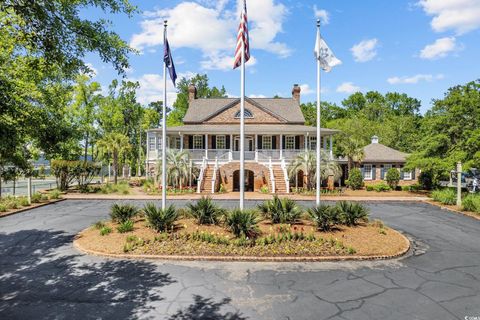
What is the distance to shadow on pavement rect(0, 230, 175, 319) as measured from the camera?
6.32 m

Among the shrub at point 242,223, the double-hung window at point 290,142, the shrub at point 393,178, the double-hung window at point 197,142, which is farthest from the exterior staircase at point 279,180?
the shrub at point 242,223

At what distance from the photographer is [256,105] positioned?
3259 cm

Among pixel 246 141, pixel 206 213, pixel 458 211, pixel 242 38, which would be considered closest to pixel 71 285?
pixel 206 213

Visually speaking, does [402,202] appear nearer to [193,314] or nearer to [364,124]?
[193,314]

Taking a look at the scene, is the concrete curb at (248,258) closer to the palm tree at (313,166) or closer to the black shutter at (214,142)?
the palm tree at (313,166)

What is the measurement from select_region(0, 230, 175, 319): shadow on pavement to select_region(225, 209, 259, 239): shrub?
10.5ft

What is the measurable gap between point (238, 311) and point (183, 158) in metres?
20.5

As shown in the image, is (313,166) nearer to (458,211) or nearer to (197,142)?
(458,211)

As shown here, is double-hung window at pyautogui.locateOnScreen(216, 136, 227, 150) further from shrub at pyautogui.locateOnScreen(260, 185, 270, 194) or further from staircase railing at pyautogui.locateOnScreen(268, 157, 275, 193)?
shrub at pyautogui.locateOnScreen(260, 185, 270, 194)

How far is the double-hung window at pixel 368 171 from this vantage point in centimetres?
3303

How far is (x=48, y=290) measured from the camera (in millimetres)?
7293

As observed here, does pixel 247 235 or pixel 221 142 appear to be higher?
pixel 221 142

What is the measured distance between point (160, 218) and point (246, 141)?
2101 cm

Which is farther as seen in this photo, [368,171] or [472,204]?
[368,171]
